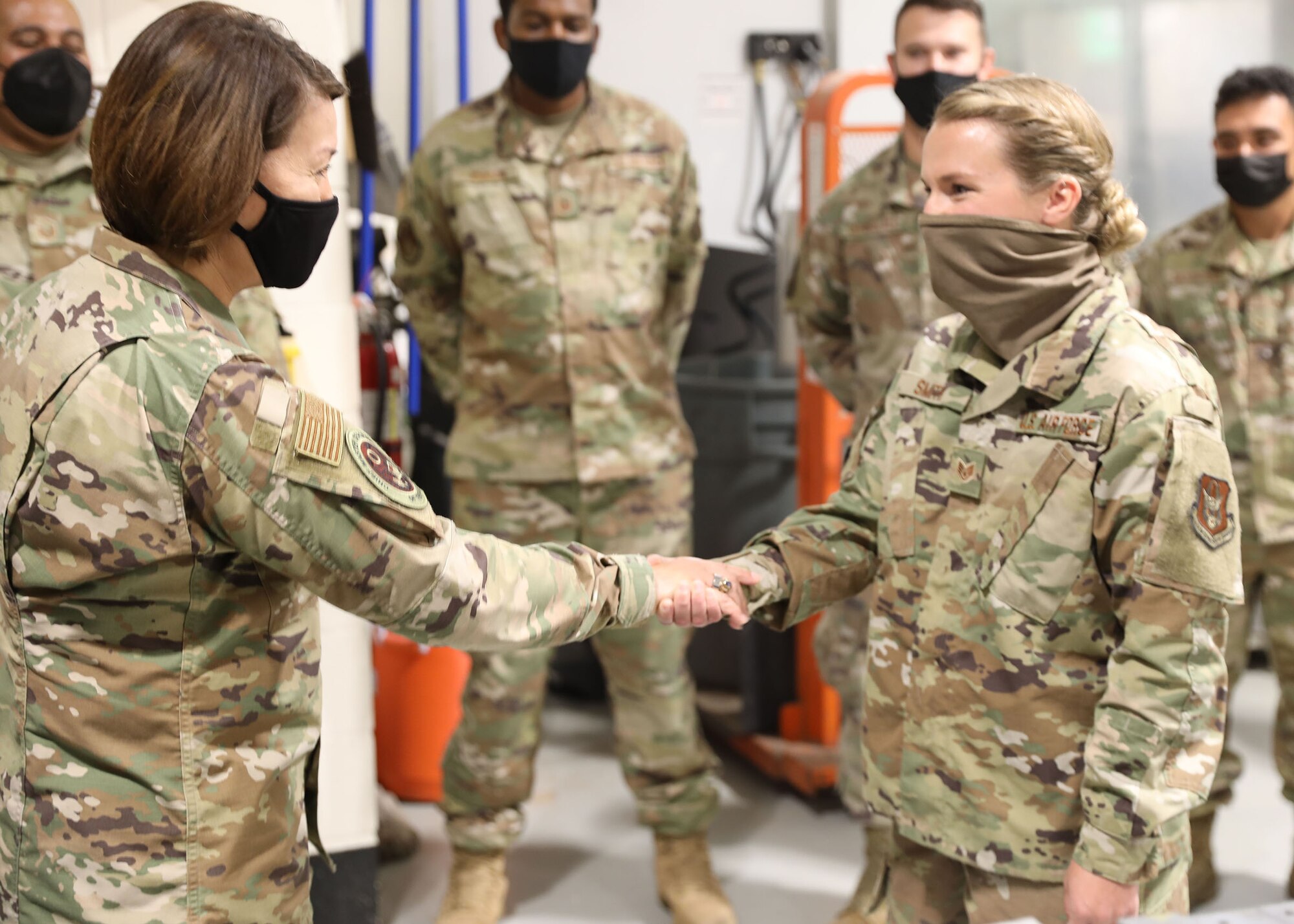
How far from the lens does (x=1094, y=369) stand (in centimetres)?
157

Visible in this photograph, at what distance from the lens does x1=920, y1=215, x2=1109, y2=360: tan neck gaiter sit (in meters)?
1.60

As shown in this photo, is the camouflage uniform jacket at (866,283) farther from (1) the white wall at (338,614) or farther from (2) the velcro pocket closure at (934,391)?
(1) the white wall at (338,614)

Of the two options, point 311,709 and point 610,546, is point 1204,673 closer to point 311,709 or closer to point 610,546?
point 311,709

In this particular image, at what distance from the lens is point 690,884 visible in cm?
291

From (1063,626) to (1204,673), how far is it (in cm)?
17

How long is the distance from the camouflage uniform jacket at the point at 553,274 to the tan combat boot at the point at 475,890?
0.94 meters

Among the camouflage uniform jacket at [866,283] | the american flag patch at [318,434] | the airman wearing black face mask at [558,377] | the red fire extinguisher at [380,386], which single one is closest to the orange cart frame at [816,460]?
the camouflage uniform jacket at [866,283]

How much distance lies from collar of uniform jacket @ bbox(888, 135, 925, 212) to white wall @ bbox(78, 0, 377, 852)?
1.31 m

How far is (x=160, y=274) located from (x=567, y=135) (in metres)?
1.67

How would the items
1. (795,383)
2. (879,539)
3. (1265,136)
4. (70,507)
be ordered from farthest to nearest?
(795,383) < (1265,136) < (879,539) < (70,507)

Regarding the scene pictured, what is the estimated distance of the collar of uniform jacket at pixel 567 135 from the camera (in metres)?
2.85

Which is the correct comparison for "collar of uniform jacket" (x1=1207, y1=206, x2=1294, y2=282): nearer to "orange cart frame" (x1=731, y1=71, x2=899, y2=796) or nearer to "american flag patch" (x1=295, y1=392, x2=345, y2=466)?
"orange cart frame" (x1=731, y1=71, x2=899, y2=796)

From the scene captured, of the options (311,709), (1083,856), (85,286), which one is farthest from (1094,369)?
(85,286)

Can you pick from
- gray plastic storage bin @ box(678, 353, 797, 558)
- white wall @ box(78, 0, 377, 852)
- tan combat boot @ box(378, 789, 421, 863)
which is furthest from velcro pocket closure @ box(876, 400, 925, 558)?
gray plastic storage bin @ box(678, 353, 797, 558)
